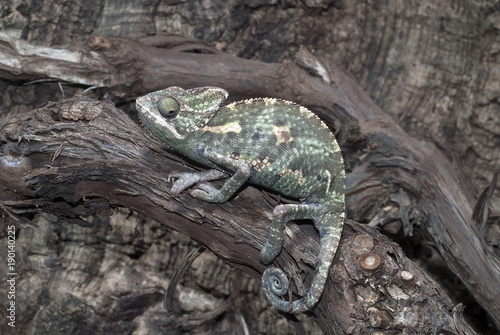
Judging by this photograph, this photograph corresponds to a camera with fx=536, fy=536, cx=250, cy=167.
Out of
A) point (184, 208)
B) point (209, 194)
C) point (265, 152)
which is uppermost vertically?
point (265, 152)

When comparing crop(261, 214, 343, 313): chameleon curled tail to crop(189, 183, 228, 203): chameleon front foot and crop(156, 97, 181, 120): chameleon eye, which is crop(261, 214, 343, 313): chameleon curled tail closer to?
crop(189, 183, 228, 203): chameleon front foot

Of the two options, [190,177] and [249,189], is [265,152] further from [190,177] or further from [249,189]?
[190,177]

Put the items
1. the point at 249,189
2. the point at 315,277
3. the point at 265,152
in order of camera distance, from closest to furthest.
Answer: the point at 315,277, the point at 265,152, the point at 249,189

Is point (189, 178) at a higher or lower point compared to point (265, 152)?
lower

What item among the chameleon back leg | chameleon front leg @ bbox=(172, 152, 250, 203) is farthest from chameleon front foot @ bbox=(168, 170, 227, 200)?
the chameleon back leg

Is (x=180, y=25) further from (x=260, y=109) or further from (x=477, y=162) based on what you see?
(x=477, y=162)

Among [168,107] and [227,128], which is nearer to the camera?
[168,107]

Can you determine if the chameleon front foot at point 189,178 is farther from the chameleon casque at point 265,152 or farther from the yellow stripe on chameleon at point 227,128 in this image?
the yellow stripe on chameleon at point 227,128

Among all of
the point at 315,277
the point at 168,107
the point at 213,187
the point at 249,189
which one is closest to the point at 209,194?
the point at 213,187
